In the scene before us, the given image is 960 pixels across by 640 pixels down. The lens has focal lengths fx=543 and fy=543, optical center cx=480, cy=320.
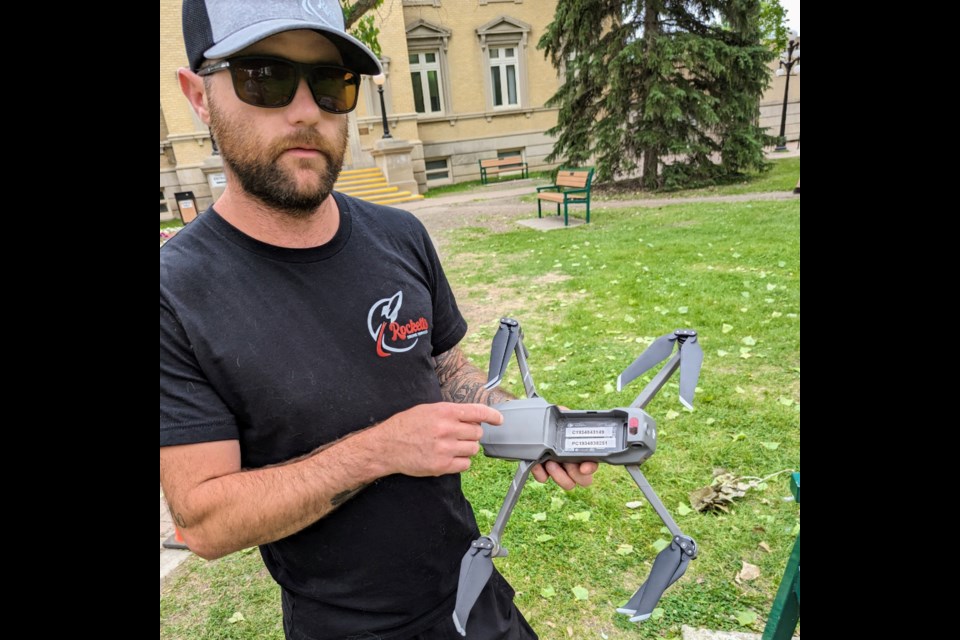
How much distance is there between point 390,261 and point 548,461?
0.70m

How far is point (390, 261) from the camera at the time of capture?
1551 millimetres

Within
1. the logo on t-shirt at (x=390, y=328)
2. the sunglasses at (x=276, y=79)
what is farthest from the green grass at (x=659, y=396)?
the sunglasses at (x=276, y=79)

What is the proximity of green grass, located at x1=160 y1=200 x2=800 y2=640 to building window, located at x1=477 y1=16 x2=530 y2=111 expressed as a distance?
1662cm

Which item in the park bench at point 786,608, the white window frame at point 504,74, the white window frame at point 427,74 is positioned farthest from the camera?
the white window frame at point 504,74

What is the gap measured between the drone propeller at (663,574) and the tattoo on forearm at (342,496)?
2.16 ft

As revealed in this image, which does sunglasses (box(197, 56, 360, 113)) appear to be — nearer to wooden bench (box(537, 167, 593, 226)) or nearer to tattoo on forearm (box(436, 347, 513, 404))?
tattoo on forearm (box(436, 347, 513, 404))

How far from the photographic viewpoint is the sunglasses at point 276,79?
4.34 feet

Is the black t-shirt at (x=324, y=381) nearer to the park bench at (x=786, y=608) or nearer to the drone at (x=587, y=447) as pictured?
the drone at (x=587, y=447)

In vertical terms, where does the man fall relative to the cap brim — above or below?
below

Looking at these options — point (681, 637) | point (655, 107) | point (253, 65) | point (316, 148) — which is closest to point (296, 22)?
point (253, 65)

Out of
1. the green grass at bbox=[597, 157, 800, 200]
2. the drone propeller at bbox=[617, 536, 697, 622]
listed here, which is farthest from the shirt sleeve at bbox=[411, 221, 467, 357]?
the green grass at bbox=[597, 157, 800, 200]

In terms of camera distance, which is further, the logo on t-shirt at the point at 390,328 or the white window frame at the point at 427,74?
the white window frame at the point at 427,74

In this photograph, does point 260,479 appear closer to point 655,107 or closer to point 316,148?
point 316,148

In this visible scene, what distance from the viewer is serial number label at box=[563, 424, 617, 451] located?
1.24m
